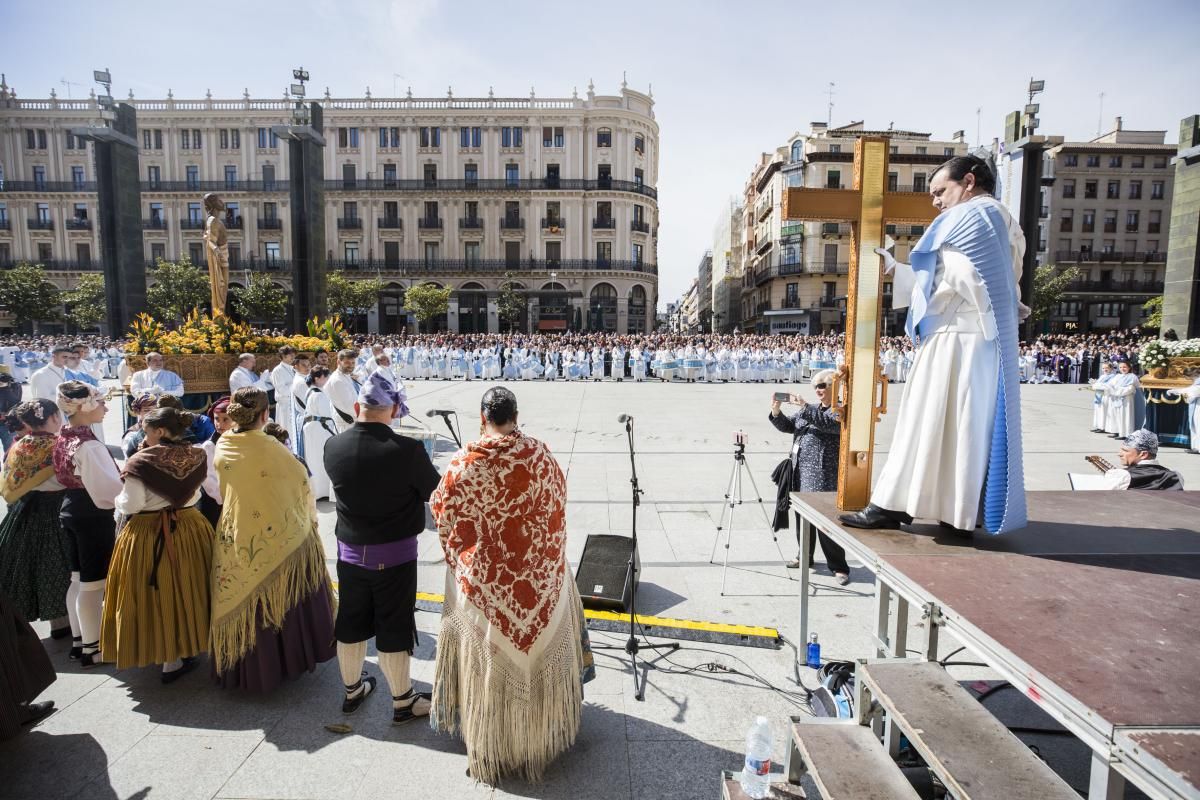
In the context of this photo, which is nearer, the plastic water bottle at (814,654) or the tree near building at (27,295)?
the plastic water bottle at (814,654)

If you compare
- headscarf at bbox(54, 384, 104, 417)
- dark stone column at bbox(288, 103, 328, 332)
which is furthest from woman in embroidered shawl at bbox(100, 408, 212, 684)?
dark stone column at bbox(288, 103, 328, 332)

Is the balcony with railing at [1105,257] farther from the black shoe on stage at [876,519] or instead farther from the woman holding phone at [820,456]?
the black shoe on stage at [876,519]

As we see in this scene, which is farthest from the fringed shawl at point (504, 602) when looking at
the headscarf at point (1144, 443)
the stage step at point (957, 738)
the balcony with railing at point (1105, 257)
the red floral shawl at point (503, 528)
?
the balcony with railing at point (1105, 257)

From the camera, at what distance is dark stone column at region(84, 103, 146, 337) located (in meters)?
20.4

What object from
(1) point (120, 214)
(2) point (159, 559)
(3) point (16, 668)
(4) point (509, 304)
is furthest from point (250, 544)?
(4) point (509, 304)

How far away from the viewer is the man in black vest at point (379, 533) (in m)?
3.02

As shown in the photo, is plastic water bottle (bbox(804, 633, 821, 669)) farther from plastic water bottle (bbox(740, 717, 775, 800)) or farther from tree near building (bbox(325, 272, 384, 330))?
tree near building (bbox(325, 272, 384, 330))

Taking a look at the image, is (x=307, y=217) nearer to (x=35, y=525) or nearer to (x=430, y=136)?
(x=35, y=525)

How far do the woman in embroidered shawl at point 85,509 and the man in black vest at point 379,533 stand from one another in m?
1.66

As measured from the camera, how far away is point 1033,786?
1.73 m

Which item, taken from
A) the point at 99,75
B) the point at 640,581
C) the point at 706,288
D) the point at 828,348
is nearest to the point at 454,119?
the point at 99,75

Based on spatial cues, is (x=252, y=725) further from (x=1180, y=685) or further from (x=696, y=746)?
(x=1180, y=685)

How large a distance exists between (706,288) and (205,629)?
109 meters

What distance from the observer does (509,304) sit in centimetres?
4247
